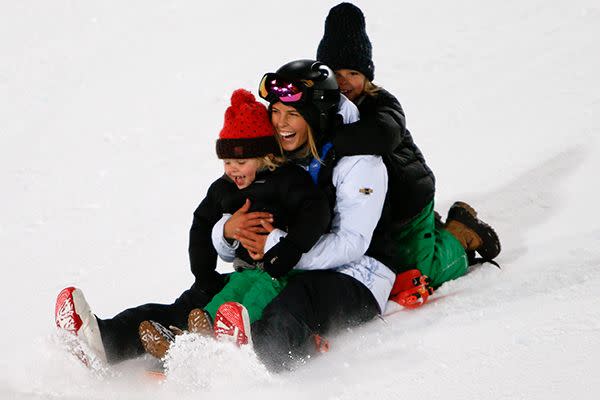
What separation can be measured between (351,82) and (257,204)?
741 mm

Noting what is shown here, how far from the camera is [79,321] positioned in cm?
292

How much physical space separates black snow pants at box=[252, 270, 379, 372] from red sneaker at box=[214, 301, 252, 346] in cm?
6

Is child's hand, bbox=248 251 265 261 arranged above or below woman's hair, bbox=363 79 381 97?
below

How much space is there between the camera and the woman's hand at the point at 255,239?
300cm

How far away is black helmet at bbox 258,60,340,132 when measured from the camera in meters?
3.05

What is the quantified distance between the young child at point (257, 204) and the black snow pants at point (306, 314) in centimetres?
10

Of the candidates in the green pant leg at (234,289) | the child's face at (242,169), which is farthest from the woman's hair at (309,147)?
the green pant leg at (234,289)

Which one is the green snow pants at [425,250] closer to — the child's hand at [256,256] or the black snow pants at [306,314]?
the black snow pants at [306,314]

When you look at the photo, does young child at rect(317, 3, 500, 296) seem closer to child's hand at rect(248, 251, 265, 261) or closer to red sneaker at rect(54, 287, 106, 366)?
child's hand at rect(248, 251, 265, 261)

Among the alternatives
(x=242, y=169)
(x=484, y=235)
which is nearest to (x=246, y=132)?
(x=242, y=169)

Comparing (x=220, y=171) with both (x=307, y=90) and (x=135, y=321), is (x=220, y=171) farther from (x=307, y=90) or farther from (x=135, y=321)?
(x=307, y=90)

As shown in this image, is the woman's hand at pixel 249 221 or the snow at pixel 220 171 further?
the woman's hand at pixel 249 221

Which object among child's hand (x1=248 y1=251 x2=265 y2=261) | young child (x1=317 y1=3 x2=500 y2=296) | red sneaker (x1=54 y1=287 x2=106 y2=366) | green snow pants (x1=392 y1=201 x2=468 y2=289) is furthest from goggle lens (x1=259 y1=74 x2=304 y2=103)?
red sneaker (x1=54 y1=287 x2=106 y2=366)

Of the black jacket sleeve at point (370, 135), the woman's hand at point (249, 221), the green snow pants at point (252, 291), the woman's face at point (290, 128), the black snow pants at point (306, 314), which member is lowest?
the black snow pants at point (306, 314)
